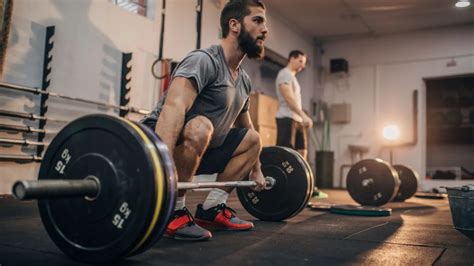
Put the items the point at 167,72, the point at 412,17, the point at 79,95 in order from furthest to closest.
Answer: the point at 412,17 → the point at 167,72 → the point at 79,95

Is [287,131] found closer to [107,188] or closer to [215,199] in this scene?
[215,199]

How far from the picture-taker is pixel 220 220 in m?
1.77

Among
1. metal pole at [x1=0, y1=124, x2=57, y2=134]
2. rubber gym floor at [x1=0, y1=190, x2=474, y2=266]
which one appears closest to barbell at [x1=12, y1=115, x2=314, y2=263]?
rubber gym floor at [x1=0, y1=190, x2=474, y2=266]

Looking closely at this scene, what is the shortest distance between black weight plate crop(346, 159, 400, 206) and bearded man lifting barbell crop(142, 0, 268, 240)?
1.59 metres

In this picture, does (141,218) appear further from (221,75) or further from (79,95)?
(79,95)

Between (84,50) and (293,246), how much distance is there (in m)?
2.53

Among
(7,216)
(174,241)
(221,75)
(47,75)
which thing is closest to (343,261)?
(174,241)

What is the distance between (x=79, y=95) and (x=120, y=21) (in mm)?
774

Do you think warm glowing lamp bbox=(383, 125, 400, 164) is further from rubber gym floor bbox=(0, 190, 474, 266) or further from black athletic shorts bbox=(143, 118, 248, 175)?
black athletic shorts bbox=(143, 118, 248, 175)

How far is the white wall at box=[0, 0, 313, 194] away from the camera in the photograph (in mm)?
2889

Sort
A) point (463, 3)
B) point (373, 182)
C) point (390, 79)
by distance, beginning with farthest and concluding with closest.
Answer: point (390, 79) → point (463, 3) → point (373, 182)

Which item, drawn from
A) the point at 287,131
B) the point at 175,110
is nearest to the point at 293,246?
the point at 175,110

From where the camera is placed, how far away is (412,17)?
5.84 meters

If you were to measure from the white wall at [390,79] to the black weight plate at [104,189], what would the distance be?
5.99 m
